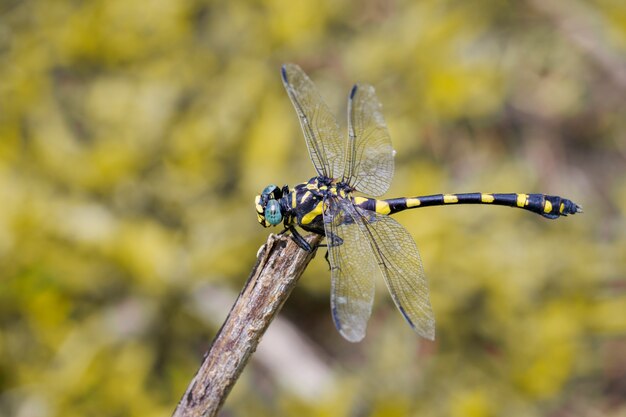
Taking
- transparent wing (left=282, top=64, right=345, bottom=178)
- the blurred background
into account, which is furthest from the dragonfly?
the blurred background

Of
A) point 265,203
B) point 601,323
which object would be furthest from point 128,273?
point 601,323

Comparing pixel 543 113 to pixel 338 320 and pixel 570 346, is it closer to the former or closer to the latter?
pixel 570 346

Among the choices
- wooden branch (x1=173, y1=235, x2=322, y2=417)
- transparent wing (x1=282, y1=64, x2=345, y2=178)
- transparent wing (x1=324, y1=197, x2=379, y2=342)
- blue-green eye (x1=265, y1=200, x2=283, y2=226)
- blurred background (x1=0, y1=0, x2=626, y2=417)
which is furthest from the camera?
blurred background (x1=0, y1=0, x2=626, y2=417)

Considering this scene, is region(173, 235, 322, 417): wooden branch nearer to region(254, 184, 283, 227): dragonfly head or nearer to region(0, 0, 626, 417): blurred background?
region(254, 184, 283, 227): dragonfly head

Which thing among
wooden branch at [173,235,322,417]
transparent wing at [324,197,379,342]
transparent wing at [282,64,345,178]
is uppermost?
transparent wing at [282,64,345,178]

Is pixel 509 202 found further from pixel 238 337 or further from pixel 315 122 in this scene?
pixel 238 337

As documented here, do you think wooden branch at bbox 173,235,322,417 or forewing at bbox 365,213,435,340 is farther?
forewing at bbox 365,213,435,340
